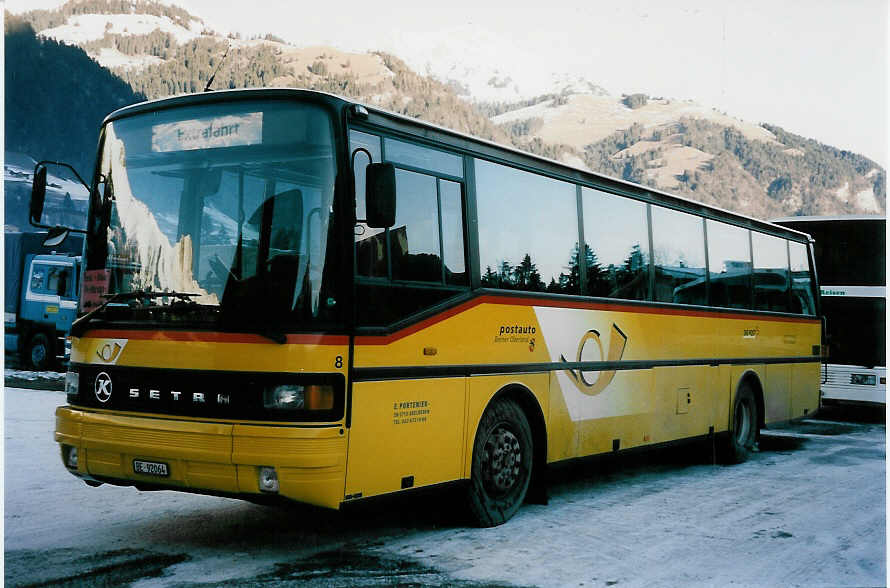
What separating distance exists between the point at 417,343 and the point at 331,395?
105 centimetres

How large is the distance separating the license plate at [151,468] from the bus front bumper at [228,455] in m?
0.01

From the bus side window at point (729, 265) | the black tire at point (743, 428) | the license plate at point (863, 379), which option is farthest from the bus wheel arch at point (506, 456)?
the license plate at point (863, 379)

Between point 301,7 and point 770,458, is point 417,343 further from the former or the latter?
point 301,7

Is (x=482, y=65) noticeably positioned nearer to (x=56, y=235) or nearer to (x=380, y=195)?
(x=56, y=235)

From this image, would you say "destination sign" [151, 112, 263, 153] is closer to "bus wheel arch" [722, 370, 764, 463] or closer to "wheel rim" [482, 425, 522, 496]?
"wheel rim" [482, 425, 522, 496]

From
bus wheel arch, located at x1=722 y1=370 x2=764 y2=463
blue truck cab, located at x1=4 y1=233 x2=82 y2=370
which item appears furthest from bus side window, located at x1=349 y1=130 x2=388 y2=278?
blue truck cab, located at x1=4 y1=233 x2=82 y2=370

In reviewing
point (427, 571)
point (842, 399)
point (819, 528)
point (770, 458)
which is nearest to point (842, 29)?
point (842, 399)

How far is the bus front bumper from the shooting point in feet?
20.3

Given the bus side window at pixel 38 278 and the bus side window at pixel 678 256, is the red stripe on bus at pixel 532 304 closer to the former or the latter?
the bus side window at pixel 678 256

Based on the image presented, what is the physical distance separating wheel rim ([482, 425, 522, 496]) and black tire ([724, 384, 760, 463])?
493 cm

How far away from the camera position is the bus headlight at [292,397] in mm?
6230

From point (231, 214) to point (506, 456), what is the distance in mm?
3087

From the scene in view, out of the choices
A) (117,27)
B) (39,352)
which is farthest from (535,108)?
(39,352)

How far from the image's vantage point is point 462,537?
24.8 ft
